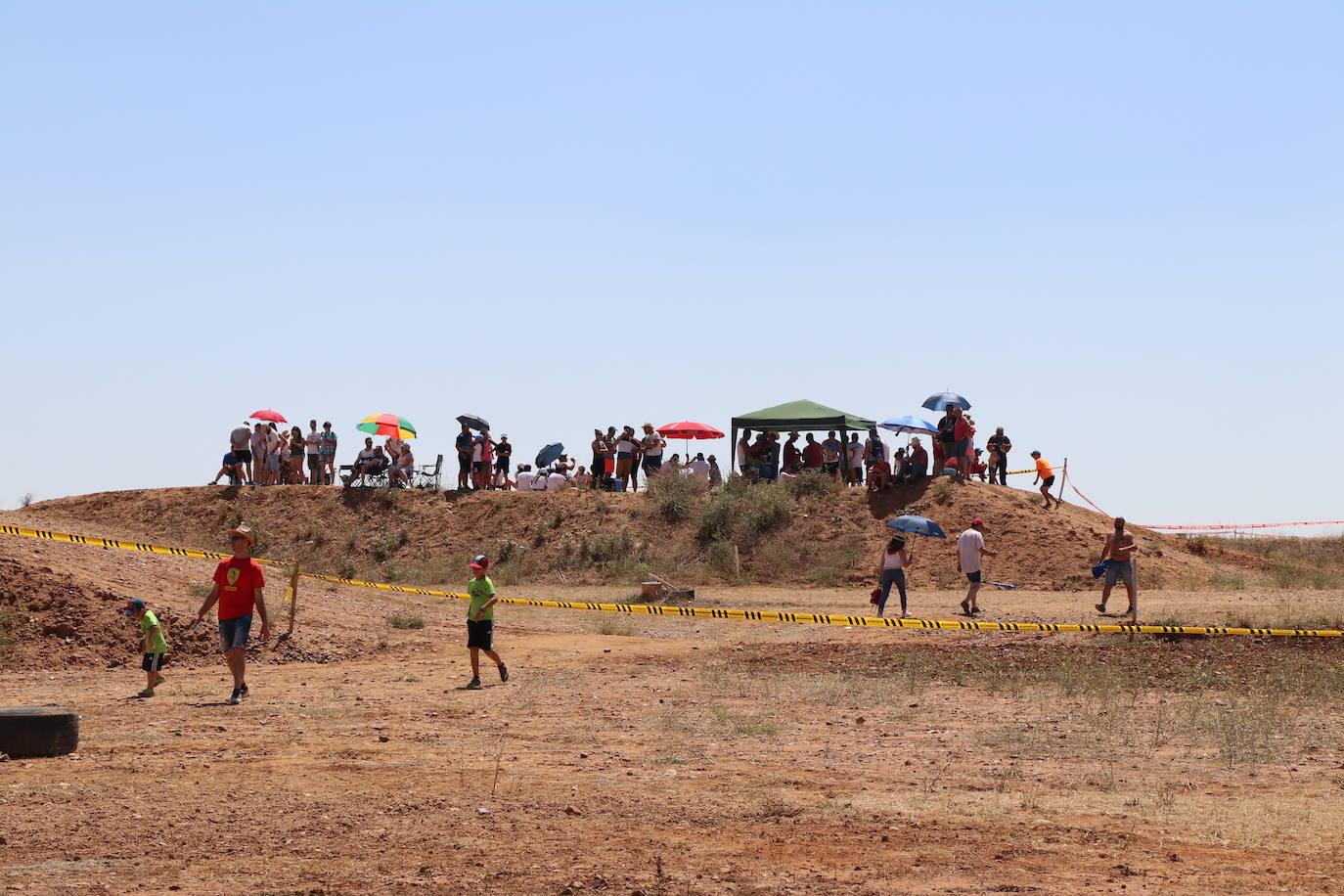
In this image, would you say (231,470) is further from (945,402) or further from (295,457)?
(945,402)

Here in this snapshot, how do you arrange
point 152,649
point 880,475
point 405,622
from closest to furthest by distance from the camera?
point 152,649 < point 405,622 < point 880,475

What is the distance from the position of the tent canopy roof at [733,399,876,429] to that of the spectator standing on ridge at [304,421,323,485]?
12.1 m

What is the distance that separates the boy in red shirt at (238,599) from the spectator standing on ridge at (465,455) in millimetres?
24673

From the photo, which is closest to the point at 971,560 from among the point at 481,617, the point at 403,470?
the point at 481,617

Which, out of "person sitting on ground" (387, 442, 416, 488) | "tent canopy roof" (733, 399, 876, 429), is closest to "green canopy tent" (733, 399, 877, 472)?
"tent canopy roof" (733, 399, 876, 429)

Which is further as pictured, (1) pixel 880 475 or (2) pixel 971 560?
(1) pixel 880 475

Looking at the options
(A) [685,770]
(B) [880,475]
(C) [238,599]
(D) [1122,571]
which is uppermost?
(B) [880,475]

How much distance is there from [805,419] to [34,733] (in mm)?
27816

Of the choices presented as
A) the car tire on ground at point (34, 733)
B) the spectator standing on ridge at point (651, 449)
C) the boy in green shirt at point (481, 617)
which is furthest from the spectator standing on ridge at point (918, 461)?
the car tire on ground at point (34, 733)

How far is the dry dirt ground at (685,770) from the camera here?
7789 millimetres

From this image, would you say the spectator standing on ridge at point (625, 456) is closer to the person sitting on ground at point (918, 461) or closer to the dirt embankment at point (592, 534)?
the dirt embankment at point (592, 534)

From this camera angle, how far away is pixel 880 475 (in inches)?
1396

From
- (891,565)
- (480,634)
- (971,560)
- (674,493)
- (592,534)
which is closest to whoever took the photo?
(480,634)

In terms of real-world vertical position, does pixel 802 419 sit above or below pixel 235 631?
above
